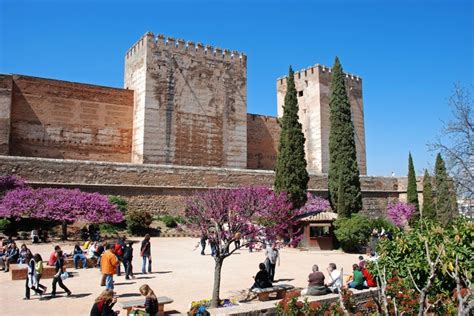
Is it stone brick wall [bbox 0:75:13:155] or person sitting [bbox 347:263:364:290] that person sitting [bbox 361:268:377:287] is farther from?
stone brick wall [bbox 0:75:13:155]

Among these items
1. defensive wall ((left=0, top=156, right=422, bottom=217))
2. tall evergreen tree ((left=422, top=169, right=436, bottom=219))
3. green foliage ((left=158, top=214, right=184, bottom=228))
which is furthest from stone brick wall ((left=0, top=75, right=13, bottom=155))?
tall evergreen tree ((left=422, top=169, right=436, bottom=219))

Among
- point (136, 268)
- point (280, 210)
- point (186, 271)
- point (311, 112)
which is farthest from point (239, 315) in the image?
point (311, 112)

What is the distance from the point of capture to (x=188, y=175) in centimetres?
1986

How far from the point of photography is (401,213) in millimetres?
25422

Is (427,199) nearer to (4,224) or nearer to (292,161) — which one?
(292,161)

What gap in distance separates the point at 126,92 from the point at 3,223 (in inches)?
395

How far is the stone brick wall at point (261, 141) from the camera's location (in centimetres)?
2717

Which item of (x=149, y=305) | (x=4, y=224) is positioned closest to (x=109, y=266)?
(x=149, y=305)

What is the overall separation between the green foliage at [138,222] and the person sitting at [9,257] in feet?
21.9

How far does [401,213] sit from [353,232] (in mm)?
11517

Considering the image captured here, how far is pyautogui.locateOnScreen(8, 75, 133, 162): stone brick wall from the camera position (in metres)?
19.6

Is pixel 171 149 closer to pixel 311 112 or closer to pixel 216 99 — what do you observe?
pixel 216 99

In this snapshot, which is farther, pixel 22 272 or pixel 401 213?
pixel 401 213

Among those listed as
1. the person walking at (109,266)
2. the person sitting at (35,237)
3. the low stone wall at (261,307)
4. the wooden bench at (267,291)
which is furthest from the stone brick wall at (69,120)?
the low stone wall at (261,307)
